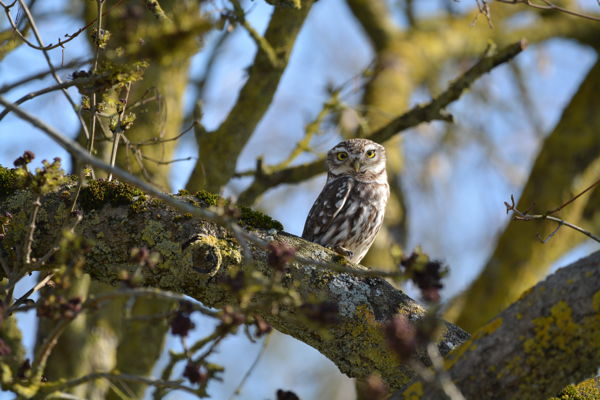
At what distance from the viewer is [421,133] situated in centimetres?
972

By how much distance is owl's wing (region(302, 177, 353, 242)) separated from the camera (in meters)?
5.50

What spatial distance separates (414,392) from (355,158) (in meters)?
3.99

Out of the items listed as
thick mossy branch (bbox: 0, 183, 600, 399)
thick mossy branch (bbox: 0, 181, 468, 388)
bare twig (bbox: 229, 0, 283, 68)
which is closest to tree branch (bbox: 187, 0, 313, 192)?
bare twig (bbox: 229, 0, 283, 68)

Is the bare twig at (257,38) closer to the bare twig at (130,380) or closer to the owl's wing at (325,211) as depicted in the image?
the owl's wing at (325,211)

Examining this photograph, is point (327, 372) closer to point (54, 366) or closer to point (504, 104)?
point (504, 104)

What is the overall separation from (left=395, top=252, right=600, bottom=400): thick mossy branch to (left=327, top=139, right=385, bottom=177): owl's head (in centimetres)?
385

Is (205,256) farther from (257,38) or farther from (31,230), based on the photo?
(257,38)

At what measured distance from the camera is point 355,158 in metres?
6.12

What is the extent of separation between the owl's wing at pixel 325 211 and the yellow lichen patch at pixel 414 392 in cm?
322

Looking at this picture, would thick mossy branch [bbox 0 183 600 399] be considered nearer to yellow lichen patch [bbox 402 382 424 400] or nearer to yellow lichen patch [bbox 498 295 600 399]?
yellow lichen patch [bbox 402 382 424 400]

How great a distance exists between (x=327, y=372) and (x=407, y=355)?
940cm

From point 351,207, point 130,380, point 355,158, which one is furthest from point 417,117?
point 130,380

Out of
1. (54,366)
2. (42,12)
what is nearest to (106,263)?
(54,366)

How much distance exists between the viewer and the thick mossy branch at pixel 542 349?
2207mm
